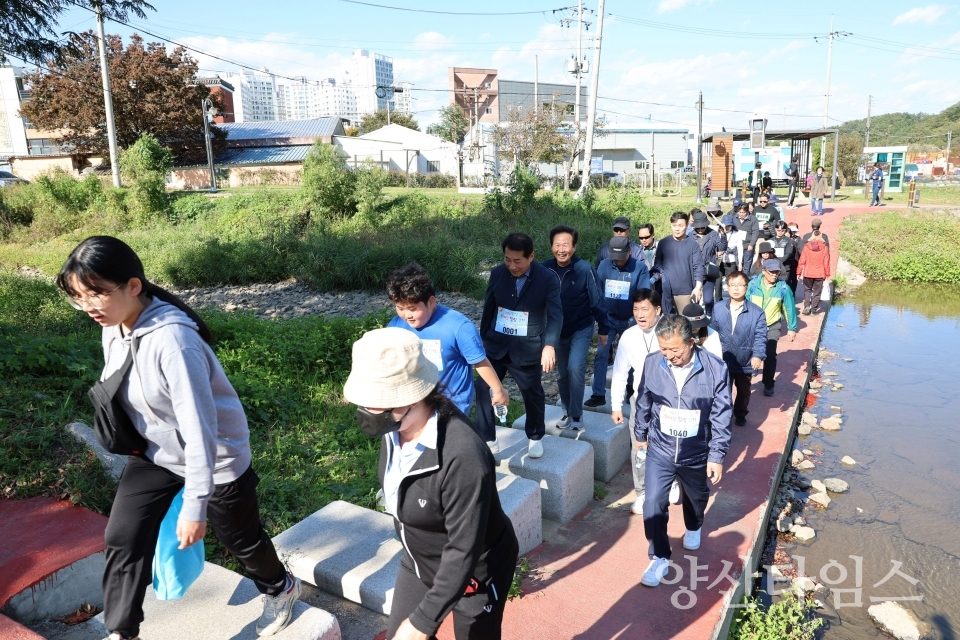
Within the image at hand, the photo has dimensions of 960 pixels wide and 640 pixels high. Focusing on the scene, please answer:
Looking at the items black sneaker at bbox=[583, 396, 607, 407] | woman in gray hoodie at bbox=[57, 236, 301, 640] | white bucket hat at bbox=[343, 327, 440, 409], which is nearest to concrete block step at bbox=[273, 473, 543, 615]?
woman in gray hoodie at bbox=[57, 236, 301, 640]

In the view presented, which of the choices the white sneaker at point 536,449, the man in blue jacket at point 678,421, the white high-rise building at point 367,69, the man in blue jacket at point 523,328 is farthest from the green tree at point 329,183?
the white high-rise building at point 367,69

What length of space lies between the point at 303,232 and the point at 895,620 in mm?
15898

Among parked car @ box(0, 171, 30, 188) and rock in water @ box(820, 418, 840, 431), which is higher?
parked car @ box(0, 171, 30, 188)

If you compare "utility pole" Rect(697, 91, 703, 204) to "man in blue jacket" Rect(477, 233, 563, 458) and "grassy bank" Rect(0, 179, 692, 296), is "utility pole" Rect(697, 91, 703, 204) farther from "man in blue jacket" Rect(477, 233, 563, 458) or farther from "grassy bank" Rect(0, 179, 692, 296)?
"man in blue jacket" Rect(477, 233, 563, 458)

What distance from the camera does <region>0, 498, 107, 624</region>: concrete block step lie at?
3.12m

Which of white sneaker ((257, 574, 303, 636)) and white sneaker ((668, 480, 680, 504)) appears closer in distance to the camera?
white sneaker ((257, 574, 303, 636))

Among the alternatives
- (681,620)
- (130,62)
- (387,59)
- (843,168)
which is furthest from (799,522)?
(387,59)

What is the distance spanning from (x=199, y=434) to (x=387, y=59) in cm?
13411

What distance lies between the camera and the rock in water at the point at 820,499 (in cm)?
574

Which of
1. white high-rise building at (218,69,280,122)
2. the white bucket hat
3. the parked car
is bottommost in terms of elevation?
the white bucket hat

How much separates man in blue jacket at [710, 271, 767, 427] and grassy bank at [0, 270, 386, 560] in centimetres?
352

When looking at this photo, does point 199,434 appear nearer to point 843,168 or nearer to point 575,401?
point 575,401

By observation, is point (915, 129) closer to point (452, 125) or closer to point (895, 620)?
point (452, 125)

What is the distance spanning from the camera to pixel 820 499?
5.78 meters
